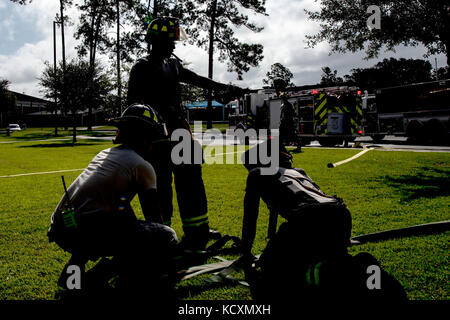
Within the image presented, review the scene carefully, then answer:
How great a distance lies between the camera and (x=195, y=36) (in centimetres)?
2923

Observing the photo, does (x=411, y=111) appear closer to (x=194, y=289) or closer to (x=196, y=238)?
(x=196, y=238)

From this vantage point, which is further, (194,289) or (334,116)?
(334,116)

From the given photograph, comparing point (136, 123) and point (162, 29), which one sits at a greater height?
point (162, 29)

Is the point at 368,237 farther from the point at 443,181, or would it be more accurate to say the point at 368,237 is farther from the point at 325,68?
the point at 325,68

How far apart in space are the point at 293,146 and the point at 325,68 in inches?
3177

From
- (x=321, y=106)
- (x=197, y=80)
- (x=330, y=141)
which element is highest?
(x=321, y=106)

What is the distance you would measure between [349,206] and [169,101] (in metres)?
3.10

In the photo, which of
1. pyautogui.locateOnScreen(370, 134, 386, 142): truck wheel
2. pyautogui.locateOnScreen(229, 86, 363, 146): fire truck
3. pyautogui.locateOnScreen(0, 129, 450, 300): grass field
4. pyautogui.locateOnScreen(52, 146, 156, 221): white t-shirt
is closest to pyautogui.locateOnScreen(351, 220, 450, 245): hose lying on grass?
pyautogui.locateOnScreen(0, 129, 450, 300): grass field

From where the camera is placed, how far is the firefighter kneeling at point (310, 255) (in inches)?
91.4

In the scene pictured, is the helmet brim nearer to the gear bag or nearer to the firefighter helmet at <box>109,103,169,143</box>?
the firefighter helmet at <box>109,103,169,143</box>

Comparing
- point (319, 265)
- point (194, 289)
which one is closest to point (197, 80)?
point (194, 289)

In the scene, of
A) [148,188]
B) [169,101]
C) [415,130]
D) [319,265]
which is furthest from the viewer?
[415,130]

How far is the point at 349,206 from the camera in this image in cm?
536

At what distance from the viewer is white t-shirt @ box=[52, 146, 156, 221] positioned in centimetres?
252
